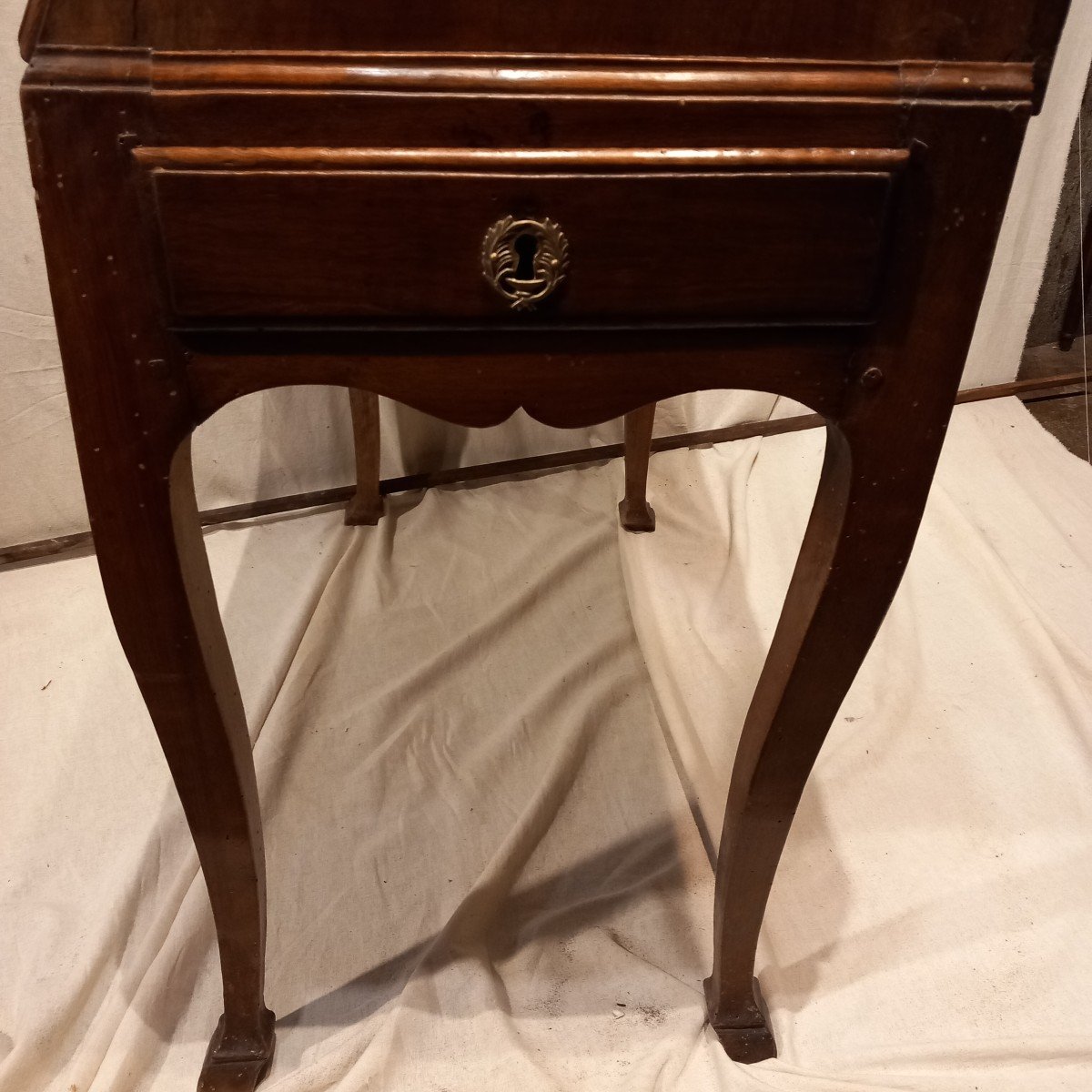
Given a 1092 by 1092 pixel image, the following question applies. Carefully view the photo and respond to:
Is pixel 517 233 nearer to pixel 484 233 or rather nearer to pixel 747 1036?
pixel 484 233

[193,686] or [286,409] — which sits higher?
[193,686]

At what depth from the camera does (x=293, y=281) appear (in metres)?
0.42

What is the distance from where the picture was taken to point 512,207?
0.41 m

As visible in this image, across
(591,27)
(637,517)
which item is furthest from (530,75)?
(637,517)

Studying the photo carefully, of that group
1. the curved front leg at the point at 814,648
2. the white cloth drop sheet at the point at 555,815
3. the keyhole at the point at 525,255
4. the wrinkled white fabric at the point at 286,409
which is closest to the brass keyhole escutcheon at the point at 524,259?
the keyhole at the point at 525,255

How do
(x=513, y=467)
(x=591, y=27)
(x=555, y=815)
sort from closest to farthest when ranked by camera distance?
1. (x=591, y=27)
2. (x=555, y=815)
3. (x=513, y=467)

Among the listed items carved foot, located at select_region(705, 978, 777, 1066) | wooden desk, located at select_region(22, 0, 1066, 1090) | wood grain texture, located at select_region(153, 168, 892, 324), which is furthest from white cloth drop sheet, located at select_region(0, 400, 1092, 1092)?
wood grain texture, located at select_region(153, 168, 892, 324)

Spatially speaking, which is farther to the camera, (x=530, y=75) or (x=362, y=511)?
(x=362, y=511)

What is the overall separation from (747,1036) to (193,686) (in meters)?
0.49

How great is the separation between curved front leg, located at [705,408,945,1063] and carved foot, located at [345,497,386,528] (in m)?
0.70

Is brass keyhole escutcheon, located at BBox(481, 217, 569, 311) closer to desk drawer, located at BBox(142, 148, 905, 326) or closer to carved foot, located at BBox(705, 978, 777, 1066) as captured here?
desk drawer, located at BBox(142, 148, 905, 326)

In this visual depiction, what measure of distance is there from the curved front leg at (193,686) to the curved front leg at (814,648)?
318mm

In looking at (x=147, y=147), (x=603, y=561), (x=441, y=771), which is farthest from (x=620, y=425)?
(x=147, y=147)

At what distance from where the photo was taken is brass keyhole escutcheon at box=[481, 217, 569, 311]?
416 millimetres
